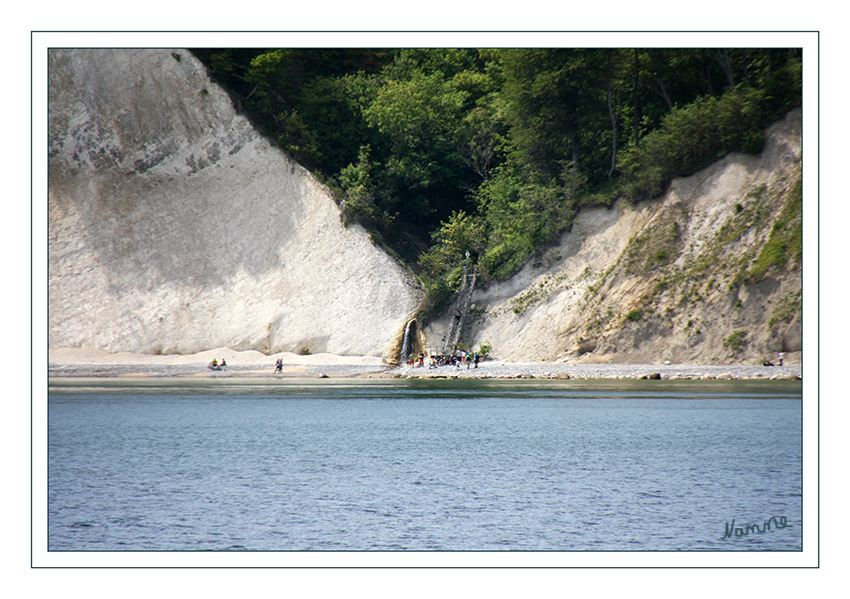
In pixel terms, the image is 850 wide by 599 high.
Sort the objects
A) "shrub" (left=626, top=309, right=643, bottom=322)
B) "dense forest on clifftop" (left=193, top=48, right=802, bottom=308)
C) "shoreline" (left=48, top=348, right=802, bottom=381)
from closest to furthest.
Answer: "shoreline" (left=48, top=348, right=802, bottom=381), "shrub" (left=626, top=309, right=643, bottom=322), "dense forest on clifftop" (left=193, top=48, right=802, bottom=308)

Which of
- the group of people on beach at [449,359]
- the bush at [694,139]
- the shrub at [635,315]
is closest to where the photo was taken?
the bush at [694,139]

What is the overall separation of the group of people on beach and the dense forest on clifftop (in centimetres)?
275

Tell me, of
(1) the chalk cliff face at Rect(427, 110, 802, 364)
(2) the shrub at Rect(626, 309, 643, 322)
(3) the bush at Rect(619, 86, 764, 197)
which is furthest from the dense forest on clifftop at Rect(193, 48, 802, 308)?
(2) the shrub at Rect(626, 309, 643, 322)

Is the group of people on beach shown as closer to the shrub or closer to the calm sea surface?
the shrub

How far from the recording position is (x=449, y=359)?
26359 millimetres

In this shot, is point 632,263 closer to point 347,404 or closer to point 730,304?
point 730,304

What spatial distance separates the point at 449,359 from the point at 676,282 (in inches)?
349

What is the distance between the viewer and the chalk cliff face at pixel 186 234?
27781mm

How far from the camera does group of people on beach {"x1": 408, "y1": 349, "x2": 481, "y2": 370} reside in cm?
2602
